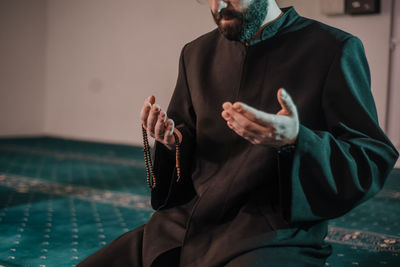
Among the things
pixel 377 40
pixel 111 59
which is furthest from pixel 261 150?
pixel 111 59

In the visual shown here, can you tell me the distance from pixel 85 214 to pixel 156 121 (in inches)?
95.4

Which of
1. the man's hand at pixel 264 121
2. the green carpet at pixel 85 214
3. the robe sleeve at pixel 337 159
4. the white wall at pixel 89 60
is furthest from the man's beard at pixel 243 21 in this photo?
the white wall at pixel 89 60

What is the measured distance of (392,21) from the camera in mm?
5449

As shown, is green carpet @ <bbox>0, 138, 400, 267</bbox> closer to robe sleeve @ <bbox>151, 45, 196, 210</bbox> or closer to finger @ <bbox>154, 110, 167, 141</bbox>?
robe sleeve @ <bbox>151, 45, 196, 210</bbox>

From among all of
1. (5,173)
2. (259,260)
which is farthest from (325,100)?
(5,173)

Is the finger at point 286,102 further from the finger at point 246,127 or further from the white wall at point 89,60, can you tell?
the white wall at point 89,60

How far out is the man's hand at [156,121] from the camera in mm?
1084

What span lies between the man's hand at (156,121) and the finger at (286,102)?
31 centimetres

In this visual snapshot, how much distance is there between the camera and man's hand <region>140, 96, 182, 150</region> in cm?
108

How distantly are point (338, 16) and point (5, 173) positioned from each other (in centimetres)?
432

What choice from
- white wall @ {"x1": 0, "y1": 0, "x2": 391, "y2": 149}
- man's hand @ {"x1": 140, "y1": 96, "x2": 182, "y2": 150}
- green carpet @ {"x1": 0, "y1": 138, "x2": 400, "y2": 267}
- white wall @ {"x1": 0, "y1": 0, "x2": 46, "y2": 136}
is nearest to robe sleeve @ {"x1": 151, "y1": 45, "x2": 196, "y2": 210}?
man's hand @ {"x1": 140, "y1": 96, "x2": 182, "y2": 150}

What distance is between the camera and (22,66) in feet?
29.0

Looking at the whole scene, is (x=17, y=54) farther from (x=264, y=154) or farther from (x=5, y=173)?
(x=264, y=154)

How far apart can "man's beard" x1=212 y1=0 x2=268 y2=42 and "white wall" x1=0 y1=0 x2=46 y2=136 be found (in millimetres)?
8203
